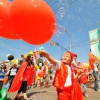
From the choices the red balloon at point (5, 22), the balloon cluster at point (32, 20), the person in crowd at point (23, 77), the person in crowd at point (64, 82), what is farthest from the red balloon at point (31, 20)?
the person in crowd at point (23, 77)

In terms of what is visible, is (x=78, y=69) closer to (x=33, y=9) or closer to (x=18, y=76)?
(x=33, y=9)

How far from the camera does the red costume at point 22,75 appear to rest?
6.56 metres

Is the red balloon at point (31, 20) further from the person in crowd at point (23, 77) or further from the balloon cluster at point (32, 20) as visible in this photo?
the person in crowd at point (23, 77)

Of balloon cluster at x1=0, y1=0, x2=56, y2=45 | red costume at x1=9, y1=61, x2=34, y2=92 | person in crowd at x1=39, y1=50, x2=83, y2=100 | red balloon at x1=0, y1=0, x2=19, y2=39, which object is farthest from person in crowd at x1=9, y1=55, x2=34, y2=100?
person in crowd at x1=39, y1=50, x2=83, y2=100

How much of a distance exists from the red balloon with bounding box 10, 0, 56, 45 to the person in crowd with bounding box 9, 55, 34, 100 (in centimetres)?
273

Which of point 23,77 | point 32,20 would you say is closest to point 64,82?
point 32,20

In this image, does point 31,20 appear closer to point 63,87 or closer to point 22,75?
point 63,87

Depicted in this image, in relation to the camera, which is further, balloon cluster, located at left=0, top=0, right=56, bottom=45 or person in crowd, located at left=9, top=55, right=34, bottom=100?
person in crowd, located at left=9, top=55, right=34, bottom=100

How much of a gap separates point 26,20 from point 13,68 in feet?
13.2

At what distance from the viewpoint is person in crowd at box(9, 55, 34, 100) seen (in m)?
6.56

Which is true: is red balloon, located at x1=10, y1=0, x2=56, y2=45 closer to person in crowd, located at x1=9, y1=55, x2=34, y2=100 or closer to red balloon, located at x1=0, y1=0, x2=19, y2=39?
red balloon, located at x1=0, y1=0, x2=19, y2=39

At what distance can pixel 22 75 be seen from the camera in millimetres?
6605

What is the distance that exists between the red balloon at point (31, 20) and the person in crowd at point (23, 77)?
Answer: 273cm

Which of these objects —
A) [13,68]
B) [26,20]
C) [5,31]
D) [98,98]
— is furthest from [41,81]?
[26,20]
